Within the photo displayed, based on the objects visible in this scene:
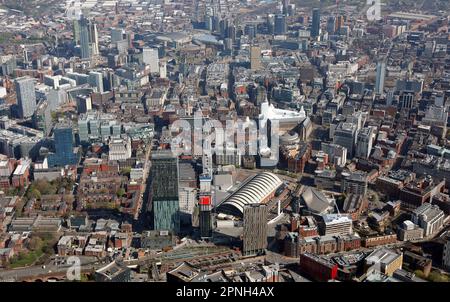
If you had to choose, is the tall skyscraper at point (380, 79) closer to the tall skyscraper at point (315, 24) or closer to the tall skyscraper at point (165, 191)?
the tall skyscraper at point (315, 24)

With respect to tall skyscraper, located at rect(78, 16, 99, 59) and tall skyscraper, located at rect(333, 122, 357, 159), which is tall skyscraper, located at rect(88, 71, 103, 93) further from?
tall skyscraper, located at rect(333, 122, 357, 159)

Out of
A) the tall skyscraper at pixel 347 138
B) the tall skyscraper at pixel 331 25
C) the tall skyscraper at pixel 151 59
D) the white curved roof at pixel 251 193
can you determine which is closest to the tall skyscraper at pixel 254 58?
the tall skyscraper at pixel 151 59

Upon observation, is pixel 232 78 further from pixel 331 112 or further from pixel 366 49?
pixel 366 49

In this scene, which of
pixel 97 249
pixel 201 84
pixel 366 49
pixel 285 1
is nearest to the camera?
pixel 97 249

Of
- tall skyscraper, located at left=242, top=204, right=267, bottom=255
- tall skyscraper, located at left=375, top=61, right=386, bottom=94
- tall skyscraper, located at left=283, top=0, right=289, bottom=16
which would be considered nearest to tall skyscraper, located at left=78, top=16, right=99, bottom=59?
tall skyscraper, located at left=283, top=0, right=289, bottom=16

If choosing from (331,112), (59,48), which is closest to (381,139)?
(331,112)

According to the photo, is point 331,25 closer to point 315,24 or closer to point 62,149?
point 315,24

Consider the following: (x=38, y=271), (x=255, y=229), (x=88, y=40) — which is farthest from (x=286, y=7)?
(x=38, y=271)
